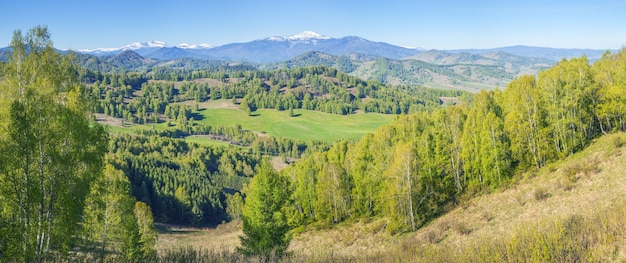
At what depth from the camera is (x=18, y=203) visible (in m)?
15.4

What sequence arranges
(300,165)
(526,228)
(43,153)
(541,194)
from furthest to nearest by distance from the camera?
(300,165) → (541,194) → (43,153) → (526,228)

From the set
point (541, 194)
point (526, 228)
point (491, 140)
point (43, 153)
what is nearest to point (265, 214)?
point (43, 153)

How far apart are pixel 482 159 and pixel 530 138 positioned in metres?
6.87

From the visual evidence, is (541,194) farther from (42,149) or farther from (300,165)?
(300,165)

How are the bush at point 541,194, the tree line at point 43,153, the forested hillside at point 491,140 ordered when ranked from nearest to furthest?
1. the tree line at point 43,153
2. the bush at point 541,194
3. the forested hillside at point 491,140

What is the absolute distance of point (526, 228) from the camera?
9.35 meters

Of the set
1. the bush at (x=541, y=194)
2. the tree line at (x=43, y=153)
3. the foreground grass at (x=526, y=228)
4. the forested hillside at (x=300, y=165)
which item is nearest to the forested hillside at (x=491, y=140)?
the forested hillside at (x=300, y=165)

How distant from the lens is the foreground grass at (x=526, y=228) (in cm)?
789

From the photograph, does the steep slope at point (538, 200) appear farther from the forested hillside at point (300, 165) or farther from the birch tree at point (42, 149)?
the birch tree at point (42, 149)

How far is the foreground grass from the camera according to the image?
7.89 m

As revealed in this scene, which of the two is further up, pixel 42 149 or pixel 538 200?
pixel 42 149

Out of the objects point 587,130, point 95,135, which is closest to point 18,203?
point 95,135

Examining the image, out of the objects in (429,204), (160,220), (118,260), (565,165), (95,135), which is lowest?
(160,220)

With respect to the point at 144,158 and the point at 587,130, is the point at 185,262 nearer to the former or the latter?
the point at 587,130
